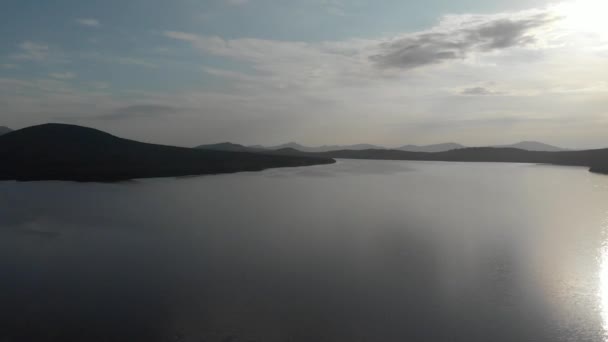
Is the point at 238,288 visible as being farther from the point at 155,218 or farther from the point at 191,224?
the point at 155,218

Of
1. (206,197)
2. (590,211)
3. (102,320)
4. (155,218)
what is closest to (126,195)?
(206,197)

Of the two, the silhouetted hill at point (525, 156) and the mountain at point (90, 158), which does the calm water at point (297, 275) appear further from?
the silhouetted hill at point (525, 156)

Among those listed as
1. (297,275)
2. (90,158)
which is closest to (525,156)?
(90,158)

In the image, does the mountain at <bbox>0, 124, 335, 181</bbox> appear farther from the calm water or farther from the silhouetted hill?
the silhouetted hill

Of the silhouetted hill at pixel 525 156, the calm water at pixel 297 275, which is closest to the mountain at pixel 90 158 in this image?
the calm water at pixel 297 275

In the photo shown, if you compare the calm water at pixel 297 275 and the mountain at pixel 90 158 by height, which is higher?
the mountain at pixel 90 158

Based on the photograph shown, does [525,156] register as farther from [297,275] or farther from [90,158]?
[297,275]
